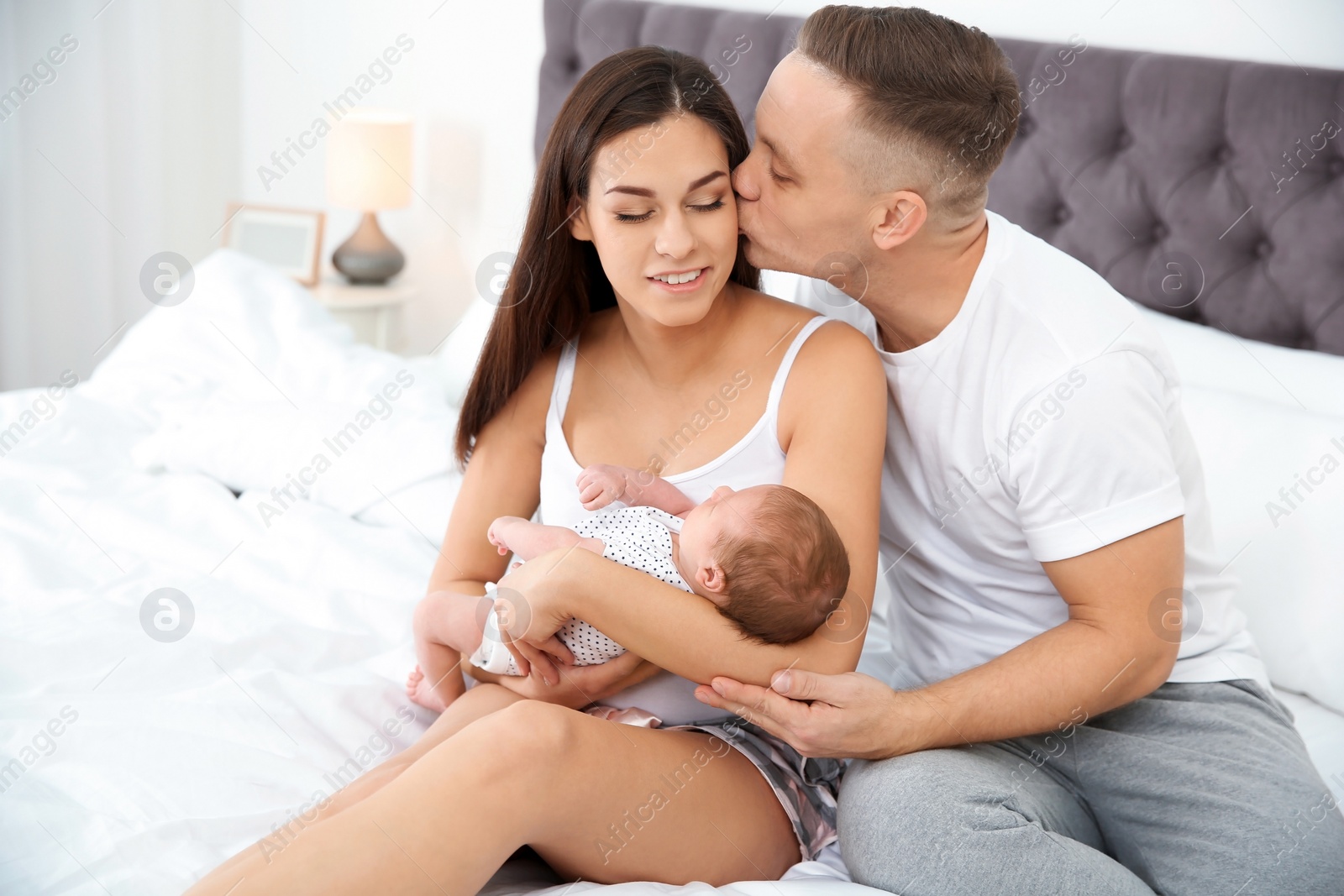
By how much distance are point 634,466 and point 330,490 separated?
954 millimetres

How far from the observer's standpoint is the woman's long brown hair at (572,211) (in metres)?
1.51

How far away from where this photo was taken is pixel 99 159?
412cm

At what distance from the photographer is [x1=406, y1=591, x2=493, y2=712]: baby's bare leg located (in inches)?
59.9

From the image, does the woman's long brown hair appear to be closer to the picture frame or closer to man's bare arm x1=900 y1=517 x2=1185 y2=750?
man's bare arm x1=900 y1=517 x2=1185 y2=750

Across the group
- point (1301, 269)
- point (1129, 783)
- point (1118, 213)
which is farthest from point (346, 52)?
point (1129, 783)

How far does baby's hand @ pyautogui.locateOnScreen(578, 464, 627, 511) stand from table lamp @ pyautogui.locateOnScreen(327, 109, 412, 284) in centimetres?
270

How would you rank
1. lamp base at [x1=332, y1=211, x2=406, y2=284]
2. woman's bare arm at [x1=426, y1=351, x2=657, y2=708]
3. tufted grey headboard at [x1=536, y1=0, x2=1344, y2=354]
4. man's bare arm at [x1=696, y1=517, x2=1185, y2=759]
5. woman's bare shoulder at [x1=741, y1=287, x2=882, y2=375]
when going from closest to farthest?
1. man's bare arm at [x1=696, y1=517, x2=1185, y2=759]
2. woman's bare shoulder at [x1=741, y1=287, x2=882, y2=375]
3. woman's bare arm at [x1=426, y1=351, x2=657, y2=708]
4. tufted grey headboard at [x1=536, y1=0, x2=1344, y2=354]
5. lamp base at [x1=332, y1=211, x2=406, y2=284]

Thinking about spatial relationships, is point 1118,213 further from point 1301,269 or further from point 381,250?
point 381,250

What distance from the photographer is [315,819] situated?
1.27 m

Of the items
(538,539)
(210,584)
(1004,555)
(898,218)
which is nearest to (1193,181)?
(898,218)

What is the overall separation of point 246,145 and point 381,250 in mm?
964

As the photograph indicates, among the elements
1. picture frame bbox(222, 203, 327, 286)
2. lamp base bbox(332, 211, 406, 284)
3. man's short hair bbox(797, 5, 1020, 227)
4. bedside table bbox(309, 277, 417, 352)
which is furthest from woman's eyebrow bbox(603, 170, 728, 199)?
picture frame bbox(222, 203, 327, 286)

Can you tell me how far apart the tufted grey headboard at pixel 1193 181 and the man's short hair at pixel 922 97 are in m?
0.85

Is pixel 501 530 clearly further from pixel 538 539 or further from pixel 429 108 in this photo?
pixel 429 108
